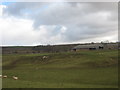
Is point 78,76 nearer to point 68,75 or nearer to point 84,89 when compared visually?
point 68,75

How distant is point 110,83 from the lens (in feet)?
121

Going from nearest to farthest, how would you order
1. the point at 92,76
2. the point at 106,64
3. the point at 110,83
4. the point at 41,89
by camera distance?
the point at 41,89 → the point at 110,83 → the point at 92,76 → the point at 106,64

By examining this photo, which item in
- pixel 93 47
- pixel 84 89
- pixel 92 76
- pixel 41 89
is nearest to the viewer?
pixel 41 89

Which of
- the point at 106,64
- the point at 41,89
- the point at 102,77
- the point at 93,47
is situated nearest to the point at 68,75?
the point at 102,77

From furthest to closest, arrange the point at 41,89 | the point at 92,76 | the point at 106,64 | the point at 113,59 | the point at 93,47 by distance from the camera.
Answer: the point at 93,47
the point at 113,59
the point at 106,64
the point at 92,76
the point at 41,89

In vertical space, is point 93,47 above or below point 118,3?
below

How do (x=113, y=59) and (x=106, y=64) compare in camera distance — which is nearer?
(x=106, y=64)

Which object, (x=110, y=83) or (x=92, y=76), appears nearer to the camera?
(x=110, y=83)

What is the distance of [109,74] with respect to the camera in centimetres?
4409

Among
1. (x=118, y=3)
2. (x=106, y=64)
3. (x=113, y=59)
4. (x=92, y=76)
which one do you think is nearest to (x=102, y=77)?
(x=92, y=76)

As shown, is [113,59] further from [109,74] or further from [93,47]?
[93,47]

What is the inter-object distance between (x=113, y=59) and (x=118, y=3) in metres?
17.0

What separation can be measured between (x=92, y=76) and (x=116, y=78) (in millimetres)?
4989

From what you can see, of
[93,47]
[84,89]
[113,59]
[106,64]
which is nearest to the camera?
[84,89]
